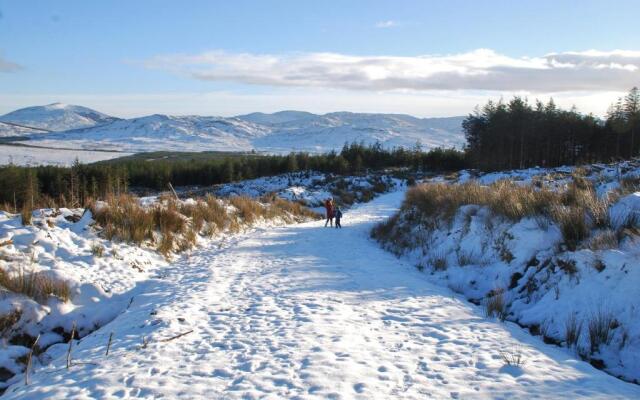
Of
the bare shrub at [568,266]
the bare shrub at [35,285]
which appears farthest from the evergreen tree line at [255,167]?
the bare shrub at [568,266]

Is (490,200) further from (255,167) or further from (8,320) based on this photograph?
(255,167)

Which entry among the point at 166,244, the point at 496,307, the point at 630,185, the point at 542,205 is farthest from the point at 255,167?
the point at 496,307

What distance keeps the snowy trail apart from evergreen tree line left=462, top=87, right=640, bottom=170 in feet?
188

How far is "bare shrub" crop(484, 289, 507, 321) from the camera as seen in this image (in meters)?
6.74

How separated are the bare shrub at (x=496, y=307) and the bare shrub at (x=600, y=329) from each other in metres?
1.33

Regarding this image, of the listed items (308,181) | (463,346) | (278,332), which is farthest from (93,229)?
(308,181)

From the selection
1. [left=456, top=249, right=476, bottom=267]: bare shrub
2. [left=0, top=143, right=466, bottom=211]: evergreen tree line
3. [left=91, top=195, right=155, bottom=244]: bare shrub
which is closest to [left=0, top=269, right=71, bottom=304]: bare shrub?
[left=91, top=195, right=155, bottom=244]: bare shrub

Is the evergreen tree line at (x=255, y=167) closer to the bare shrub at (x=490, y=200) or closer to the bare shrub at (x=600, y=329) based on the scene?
the bare shrub at (x=490, y=200)

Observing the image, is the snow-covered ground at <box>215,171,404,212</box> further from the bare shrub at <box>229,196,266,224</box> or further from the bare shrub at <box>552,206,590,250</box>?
the bare shrub at <box>552,206,590,250</box>

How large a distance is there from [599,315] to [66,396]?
18.9 feet

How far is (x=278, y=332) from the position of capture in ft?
19.1

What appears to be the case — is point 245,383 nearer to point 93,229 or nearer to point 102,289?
point 102,289

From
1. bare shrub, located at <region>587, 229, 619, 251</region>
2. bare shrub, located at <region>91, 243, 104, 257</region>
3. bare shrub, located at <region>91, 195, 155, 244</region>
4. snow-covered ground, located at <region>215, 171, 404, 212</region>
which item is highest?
bare shrub, located at <region>587, 229, 619, 251</region>

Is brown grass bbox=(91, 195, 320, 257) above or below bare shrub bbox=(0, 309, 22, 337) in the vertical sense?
above
